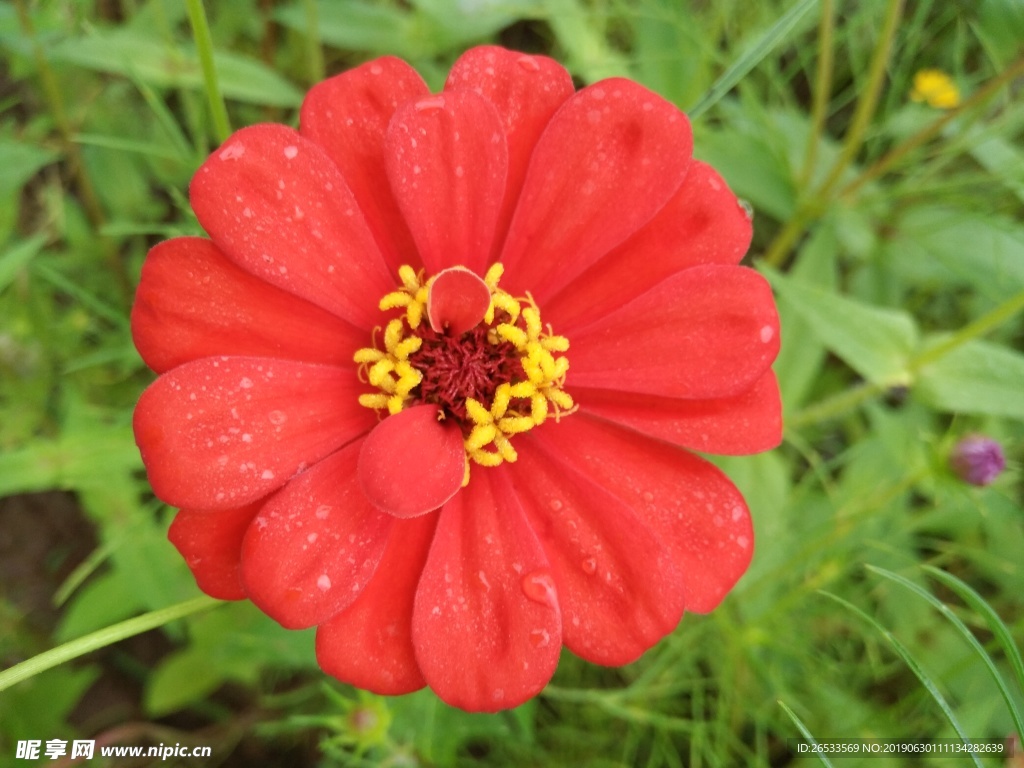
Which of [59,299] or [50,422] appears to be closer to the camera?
[50,422]

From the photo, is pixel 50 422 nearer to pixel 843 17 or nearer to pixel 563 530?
pixel 563 530

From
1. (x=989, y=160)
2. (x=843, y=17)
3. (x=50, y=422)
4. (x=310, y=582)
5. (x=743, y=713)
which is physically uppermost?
(x=843, y=17)

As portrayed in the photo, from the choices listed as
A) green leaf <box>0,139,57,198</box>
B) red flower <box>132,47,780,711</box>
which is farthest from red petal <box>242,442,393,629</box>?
green leaf <box>0,139,57,198</box>

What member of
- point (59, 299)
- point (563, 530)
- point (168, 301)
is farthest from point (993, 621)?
point (59, 299)

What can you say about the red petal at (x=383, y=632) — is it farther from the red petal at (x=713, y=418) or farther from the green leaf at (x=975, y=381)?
the green leaf at (x=975, y=381)

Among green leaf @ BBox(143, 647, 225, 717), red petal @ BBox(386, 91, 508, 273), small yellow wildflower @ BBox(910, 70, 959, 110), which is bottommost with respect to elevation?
green leaf @ BBox(143, 647, 225, 717)

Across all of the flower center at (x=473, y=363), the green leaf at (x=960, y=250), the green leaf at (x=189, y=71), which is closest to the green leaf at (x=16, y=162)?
the green leaf at (x=189, y=71)

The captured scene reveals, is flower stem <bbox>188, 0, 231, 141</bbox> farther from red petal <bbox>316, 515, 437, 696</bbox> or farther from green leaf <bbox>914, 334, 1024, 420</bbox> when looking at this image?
→ green leaf <bbox>914, 334, 1024, 420</bbox>
